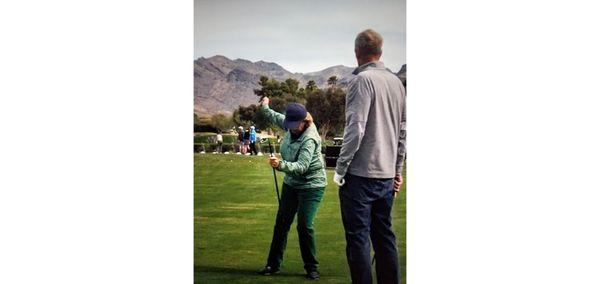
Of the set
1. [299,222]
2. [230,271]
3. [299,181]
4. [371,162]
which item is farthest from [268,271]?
[371,162]

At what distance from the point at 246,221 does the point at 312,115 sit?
0.92m

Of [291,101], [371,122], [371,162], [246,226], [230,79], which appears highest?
[230,79]

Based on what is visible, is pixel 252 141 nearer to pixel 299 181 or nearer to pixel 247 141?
pixel 247 141

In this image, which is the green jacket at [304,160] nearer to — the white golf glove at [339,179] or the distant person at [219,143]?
the white golf glove at [339,179]

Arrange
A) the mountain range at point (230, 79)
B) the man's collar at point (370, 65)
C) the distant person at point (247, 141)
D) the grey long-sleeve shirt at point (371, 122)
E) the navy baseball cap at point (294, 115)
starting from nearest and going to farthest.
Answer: the grey long-sleeve shirt at point (371, 122), the man's collar at point (370, 65), the navy baseball cap at point (294, 115), the mountain range at point (230, 79), the distant person at point (247, 141)

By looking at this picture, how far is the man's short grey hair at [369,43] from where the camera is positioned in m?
7.20

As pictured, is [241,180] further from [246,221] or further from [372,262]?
[372,262]

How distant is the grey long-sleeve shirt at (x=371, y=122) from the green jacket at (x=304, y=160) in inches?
8.6

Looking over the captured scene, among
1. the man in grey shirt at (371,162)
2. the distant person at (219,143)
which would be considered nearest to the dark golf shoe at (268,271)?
the man in grey shirt at (371,162)

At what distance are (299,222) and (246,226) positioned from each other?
401 mm

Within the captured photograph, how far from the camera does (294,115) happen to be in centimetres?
731

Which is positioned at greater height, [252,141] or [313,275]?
[252,141]

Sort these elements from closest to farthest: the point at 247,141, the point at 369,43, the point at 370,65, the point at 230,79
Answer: the point at 370,65
the point at 369,43
the point at 230,79
the point at 247,141
